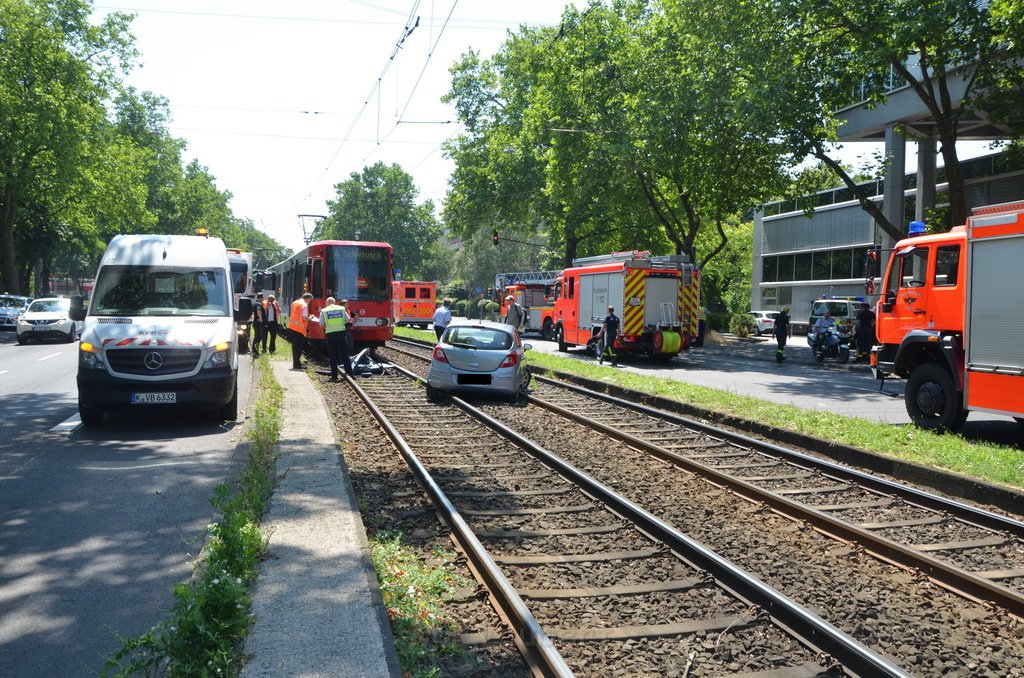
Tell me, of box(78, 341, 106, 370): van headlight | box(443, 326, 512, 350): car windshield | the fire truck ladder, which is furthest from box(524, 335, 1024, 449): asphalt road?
the fire truck ladder

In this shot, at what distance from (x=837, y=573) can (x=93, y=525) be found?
5.36 metres

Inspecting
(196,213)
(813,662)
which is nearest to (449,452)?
(813,662)

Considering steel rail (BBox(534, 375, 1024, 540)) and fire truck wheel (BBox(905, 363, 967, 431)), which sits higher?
fire truck wheel (BBox(905, 363, 967, 431))

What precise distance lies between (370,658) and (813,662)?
7.25 ft

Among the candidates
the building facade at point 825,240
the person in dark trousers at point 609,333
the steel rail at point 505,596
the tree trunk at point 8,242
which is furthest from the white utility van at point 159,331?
the tree trunk at point 8,242

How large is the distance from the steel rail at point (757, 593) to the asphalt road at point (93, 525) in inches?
131

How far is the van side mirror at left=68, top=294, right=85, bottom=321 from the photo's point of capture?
11.2m

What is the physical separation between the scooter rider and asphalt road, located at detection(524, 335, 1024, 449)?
2.24 ft

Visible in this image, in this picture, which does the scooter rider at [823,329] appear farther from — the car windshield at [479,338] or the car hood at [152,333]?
the car hood at [152,333]

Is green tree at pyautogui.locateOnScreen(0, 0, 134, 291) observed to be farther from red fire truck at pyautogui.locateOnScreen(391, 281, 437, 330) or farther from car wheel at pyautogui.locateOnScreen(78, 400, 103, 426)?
car wheel at pyautogui.locateOnScreen(78, 400, 103, 426)

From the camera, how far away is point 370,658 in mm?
3869

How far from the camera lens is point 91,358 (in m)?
10.3

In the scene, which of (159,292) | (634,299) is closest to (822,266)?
(634,299)

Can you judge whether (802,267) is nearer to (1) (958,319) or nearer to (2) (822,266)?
(2) (822,266)
